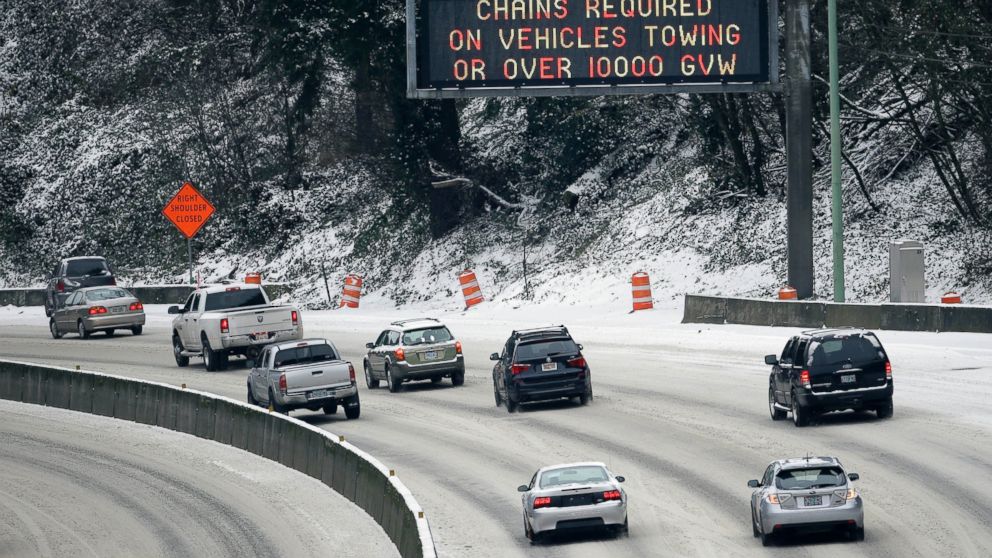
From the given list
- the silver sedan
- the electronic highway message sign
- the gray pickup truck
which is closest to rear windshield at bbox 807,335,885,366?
the silver sedan

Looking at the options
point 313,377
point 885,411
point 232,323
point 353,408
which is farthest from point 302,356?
point 885,411

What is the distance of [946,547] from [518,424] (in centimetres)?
1121

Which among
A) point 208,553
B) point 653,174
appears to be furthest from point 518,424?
point 653,174

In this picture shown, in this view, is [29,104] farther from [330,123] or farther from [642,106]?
[642,106]

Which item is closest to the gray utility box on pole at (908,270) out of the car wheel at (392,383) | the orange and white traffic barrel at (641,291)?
the orange and white traffic barrel at (641,291)

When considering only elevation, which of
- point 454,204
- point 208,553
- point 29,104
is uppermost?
point 29,104

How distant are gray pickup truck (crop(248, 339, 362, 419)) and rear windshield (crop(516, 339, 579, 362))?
10.7 feet

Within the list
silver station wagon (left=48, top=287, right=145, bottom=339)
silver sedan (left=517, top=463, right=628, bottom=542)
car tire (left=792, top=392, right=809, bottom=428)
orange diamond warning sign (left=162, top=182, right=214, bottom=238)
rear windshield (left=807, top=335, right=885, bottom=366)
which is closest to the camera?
silver sedan (left=517, top=463, right=628, bottom=542)

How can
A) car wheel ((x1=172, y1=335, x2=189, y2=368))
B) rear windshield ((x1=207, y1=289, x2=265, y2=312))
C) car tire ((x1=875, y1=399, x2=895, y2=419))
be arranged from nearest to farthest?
car tire ((x1=875, y1=399, x2=895, y2=419)), rear windshield ((x1=207, y1=289, x2=265, y2=312)), car wheel ((x1=172, y1=335, x2=189, y2=368))

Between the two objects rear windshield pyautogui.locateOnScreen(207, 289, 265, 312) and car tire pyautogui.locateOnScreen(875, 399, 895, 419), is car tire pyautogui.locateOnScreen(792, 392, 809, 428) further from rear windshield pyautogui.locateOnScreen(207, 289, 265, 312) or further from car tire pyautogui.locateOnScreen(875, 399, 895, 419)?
rear windshield pyautogui.locateOnScreen(207, 289, 265, 312)

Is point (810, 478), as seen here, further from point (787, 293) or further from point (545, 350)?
point (787, 293)

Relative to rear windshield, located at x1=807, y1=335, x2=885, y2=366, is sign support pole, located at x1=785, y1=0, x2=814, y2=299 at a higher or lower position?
higher

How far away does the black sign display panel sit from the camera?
35.4 m

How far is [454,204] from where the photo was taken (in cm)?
5694
